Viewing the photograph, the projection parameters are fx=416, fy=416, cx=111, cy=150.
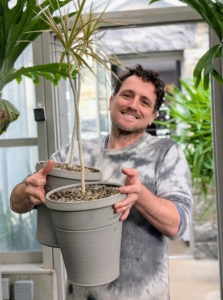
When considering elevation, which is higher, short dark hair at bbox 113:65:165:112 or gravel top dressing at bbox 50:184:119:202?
short dark hair at bbox 113:65:165:112

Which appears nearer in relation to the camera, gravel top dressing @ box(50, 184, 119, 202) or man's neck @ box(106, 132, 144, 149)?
gravel top dressing @ box(50, 184, 119, 202)

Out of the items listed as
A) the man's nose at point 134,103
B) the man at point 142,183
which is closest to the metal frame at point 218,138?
the man at point 142,183

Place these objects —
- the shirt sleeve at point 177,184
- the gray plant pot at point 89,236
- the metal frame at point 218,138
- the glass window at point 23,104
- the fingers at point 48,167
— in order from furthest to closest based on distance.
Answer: the glass window at point 23,104, the metal frame at point 218,138, the shirt sleeve at point 177,184, the fingers at point 48,167, the gray plant pot at point 89,236

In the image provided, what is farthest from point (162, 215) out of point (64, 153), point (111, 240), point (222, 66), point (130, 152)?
point (222, 66)

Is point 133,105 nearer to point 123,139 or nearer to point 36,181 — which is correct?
point 123,139

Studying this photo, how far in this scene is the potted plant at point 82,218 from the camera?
919mm

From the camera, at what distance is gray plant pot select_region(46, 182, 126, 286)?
92 centimetres

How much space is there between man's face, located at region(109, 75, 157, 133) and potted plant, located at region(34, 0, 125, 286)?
1.11ft

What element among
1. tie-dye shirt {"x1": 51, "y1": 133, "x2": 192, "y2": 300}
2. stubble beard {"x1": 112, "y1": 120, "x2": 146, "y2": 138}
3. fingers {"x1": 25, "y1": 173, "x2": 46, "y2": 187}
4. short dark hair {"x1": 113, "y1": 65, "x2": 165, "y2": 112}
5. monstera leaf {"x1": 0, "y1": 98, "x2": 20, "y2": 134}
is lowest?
tie-dye shirt {"x1": 51, "y1": 133, "x2": 192, "y2": 300}

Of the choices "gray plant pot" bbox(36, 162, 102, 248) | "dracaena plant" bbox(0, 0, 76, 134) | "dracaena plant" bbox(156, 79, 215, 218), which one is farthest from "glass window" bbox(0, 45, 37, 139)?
"dracaena plant" bbox(156, 79, 215, 218)

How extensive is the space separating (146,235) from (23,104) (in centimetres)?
132

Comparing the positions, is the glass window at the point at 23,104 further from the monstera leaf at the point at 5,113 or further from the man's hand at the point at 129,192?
the man's hand at the point at 129,192

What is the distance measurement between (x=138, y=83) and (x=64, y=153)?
342mm

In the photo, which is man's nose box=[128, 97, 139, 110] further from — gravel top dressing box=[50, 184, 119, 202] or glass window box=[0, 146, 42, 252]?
glass window box=[0, 146, 42, 252]
